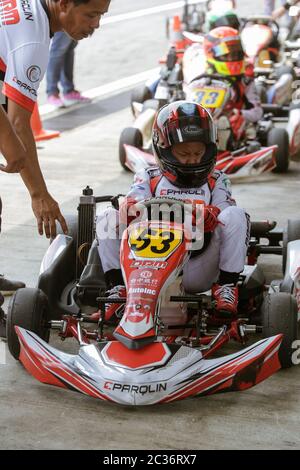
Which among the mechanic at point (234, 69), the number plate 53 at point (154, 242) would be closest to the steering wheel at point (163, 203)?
the number plate 53 at point (154, 242)

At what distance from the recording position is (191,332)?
12.5 feet

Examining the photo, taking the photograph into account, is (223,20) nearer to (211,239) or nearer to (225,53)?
(225,53)

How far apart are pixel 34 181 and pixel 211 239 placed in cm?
80

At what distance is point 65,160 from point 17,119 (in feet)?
13.7

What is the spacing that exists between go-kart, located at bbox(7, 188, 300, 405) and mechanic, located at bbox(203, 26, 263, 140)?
3191 mm

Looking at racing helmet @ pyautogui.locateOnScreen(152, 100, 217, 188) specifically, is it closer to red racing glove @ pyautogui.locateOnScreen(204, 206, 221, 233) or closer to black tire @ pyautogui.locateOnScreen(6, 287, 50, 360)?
red racing glove @ pyautogui.locateOnScreen(204, 206, 221, 233)

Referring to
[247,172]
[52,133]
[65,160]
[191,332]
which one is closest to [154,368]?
[191,332]

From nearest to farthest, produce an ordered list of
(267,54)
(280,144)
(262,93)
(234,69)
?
1. (280,144)
2. (234,69)
3. (262,93)
4. (267,54)

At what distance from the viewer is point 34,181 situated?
3.60 metres

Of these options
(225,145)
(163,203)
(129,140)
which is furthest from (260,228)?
(129,140)

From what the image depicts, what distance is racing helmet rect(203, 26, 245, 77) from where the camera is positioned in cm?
761

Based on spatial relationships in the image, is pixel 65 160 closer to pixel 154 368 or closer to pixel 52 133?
pixel 52 133

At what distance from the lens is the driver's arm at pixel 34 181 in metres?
3.60

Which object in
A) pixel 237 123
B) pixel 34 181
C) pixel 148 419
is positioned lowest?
pixel 237 123
